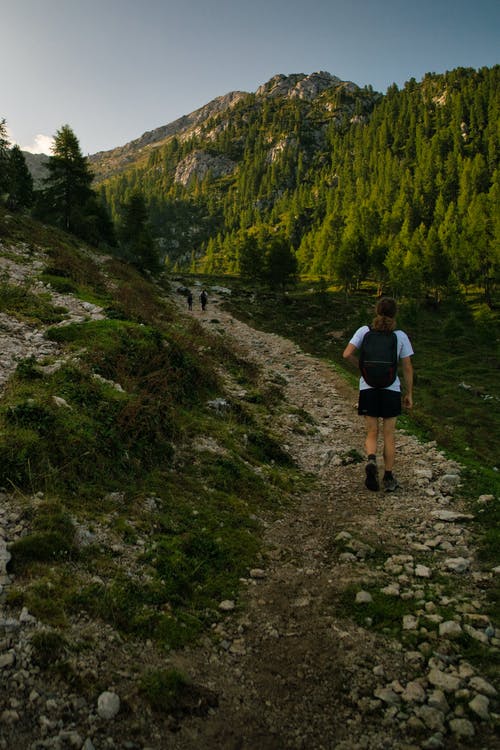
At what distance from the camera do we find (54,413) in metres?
7.28

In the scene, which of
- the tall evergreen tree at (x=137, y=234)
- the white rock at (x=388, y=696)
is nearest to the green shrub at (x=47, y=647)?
the white rock at (x=388, y=696)

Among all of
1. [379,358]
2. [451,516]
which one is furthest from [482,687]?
[379,358]

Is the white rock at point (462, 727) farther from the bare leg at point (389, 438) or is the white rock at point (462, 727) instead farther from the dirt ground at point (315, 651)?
the bare leg at point (389, 438)

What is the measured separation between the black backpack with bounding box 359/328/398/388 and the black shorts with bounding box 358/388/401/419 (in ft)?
0.56

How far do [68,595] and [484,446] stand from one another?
778 inches

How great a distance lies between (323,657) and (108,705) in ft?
6.90

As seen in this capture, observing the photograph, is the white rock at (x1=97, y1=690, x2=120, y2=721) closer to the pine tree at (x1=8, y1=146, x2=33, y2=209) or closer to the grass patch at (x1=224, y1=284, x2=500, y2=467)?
the grass patch at (x1=224, y1=284, x2=500, y2=467)

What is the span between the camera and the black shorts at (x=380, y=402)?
7.71m

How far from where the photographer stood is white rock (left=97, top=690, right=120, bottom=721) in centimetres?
318

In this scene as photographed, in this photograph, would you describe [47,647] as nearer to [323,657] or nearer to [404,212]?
[323,657]

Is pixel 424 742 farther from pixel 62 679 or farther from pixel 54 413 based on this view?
pixel 54 413

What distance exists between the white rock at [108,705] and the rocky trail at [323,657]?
18 mm

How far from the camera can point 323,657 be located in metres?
4.11

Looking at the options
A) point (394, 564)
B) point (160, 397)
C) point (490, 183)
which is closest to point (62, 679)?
point (394, 564)
